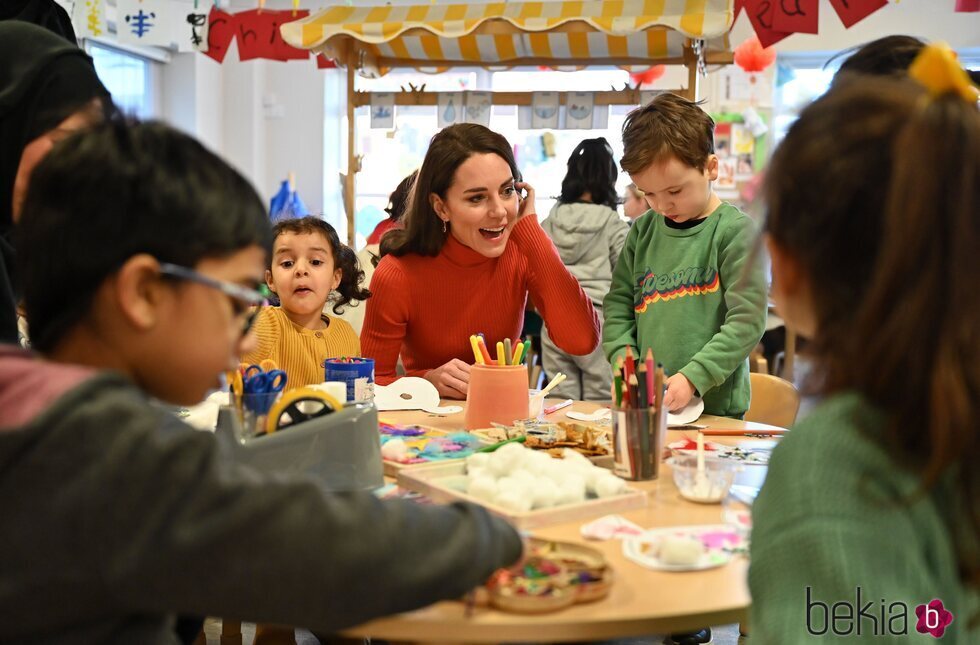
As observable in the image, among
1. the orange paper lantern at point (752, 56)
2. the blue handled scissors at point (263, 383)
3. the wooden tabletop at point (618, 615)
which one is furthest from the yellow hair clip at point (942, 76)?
the orange paper lantern at point (752, 56)

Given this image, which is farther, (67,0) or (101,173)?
(67,0)

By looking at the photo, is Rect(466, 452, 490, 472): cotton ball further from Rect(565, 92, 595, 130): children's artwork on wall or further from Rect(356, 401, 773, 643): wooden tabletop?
Rect(565, 92, 595, 130): children's artwork on wall

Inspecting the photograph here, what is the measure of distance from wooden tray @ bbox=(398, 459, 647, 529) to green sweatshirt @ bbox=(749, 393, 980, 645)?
314 millimetres

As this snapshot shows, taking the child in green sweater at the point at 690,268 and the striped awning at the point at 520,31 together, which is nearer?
the child in green sweater at the point at 690,268

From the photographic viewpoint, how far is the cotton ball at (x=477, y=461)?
1153 millimetres

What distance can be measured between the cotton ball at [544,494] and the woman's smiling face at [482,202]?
1.07 meters

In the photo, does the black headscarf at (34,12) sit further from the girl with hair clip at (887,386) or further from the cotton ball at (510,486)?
the girl with hair clip at (887,386)

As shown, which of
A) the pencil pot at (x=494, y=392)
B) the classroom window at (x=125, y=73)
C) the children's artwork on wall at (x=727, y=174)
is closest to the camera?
the pencil pot at (x=494, y=392)

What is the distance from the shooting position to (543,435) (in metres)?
1.41

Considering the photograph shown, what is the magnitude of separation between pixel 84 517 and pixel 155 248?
0.22 m

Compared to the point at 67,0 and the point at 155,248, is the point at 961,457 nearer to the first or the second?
the point at 155,248

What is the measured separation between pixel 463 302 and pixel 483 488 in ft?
3.50

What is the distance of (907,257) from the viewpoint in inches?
27.3

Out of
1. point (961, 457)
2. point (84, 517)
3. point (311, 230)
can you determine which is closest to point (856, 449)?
point (961, 457)
